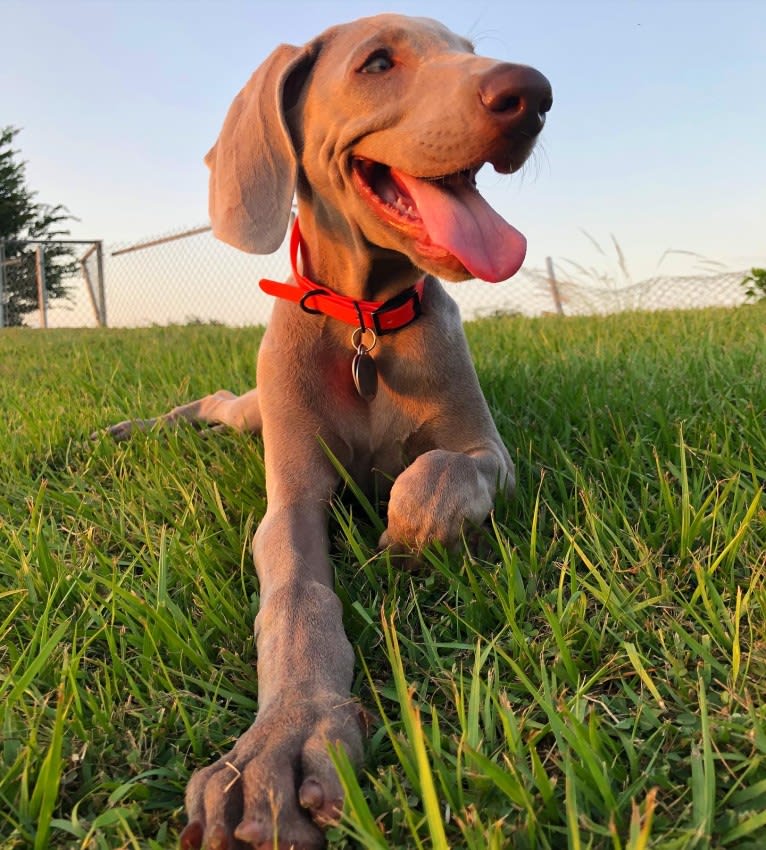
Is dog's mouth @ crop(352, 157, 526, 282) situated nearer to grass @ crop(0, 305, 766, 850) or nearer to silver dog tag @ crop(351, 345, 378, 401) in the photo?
silver dog tag @ crop(351, 345, 378, 401)

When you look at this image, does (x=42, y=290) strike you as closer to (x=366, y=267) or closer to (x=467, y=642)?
(x=366, y=267)

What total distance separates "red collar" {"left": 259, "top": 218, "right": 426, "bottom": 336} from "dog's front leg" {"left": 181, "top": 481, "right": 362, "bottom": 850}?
75 cm

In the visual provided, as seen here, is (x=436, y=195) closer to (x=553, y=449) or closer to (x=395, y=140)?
(x=395, y=140)

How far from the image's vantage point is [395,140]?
1.95 metres

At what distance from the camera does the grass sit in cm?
110

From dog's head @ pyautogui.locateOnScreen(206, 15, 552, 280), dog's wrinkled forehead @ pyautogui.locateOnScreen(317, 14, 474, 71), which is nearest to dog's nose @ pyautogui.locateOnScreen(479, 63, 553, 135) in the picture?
dog's head @ pyautogui.locateOnScreen(206, 15, 552, 280)

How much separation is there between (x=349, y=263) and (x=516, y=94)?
69 centimetres

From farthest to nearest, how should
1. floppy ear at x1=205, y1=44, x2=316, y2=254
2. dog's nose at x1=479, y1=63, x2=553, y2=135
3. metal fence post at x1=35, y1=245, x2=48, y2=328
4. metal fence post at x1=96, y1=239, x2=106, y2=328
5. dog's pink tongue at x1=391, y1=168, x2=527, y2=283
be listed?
metal fence post at x1=35, y1=245, x2=48, y2=328 < metal fence post at x1=96, y1=239, x2=106, y2=328 < floppy ear at x1=205, y1=44, x2=316, y2=254 < dog's pink tongue at x1=391, y1=168, x2=527, y2=283 < dog's nose at x1=479, y1=63, x2=553, y2=135

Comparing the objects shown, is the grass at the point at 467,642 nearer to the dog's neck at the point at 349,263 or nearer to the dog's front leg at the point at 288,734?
the dog's front leg at the point at 288,734

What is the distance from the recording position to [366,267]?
2225 millimetres

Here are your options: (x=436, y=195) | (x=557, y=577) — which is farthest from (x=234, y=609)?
(x=436, y=195)

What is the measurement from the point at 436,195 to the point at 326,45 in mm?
672

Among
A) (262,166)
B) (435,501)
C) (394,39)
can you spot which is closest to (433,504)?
(435,501)

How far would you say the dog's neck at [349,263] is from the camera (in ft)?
7.23
